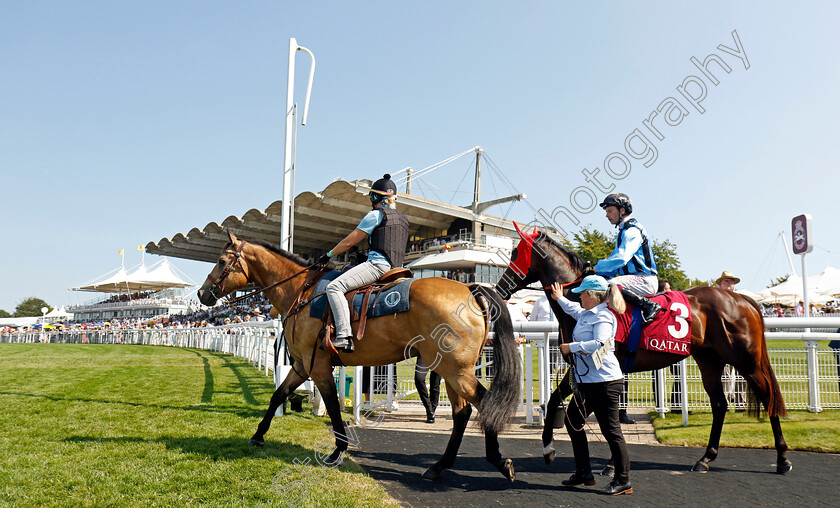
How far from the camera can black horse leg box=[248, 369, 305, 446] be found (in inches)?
181

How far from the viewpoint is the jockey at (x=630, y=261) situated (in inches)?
166

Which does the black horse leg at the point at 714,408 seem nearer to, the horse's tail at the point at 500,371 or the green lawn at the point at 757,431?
the green lawn at the point at 757,431

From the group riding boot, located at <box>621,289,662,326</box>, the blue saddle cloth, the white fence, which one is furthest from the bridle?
riding boot, located at <box>621,289,662,326</box>

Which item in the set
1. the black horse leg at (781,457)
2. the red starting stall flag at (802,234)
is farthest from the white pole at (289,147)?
the red starting stall flag at (802,234)

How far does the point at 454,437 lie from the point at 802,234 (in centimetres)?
1135

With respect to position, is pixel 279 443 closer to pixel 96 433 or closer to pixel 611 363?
pixel 96 433

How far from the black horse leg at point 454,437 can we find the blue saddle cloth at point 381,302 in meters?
0.77

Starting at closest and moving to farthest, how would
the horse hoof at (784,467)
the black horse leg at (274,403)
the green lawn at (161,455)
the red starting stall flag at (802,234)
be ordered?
the green lawn at (161,455) → the horse hoof at (784,467) → the black horse leg at (274,403) → the red starting stall flag at (802,234)

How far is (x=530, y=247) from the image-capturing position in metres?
4.72

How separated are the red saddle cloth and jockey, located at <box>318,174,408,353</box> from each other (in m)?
1.92

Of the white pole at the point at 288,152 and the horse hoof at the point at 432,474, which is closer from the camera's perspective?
the horse hoof at the point at 432,474

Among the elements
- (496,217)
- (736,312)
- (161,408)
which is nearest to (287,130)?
(161,408)

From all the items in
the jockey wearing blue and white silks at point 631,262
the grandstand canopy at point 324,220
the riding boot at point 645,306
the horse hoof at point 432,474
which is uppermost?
the grandstand canopy at point 324,220

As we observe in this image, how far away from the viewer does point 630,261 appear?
450 centimetres
